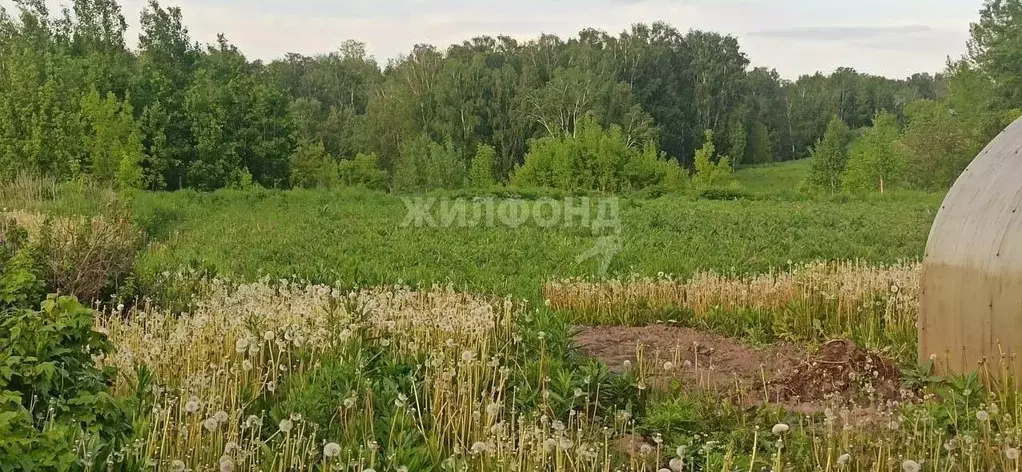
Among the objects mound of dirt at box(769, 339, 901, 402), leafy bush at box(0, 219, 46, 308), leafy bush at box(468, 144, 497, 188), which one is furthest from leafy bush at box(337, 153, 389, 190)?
mound of dirt at box(769, 339, 901, 402)

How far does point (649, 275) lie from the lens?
12.0 metres

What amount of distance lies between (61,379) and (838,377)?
5.15 meters

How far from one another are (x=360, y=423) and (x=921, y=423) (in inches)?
131

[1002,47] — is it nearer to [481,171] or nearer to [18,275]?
[481,171]

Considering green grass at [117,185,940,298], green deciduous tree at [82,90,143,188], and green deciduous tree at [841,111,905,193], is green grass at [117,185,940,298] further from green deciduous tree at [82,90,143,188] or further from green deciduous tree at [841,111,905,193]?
green deciduous tree at [841,111,905,193]

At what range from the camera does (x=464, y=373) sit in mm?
5648

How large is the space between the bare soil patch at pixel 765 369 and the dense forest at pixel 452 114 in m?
22.9

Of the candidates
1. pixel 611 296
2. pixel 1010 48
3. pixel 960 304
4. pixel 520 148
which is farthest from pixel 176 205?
pixel 1010 48

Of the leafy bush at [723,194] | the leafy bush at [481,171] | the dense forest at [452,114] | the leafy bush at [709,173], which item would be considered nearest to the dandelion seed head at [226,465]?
the dense forest at [452,114]

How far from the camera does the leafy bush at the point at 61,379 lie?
3626mm

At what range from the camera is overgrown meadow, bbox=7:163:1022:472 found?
4.00m

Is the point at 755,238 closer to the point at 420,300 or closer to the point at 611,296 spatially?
the point at 611,296

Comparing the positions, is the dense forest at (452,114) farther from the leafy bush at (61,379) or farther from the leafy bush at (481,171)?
the leafy bush at (61,379)

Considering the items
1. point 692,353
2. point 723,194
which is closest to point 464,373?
point 692,353
